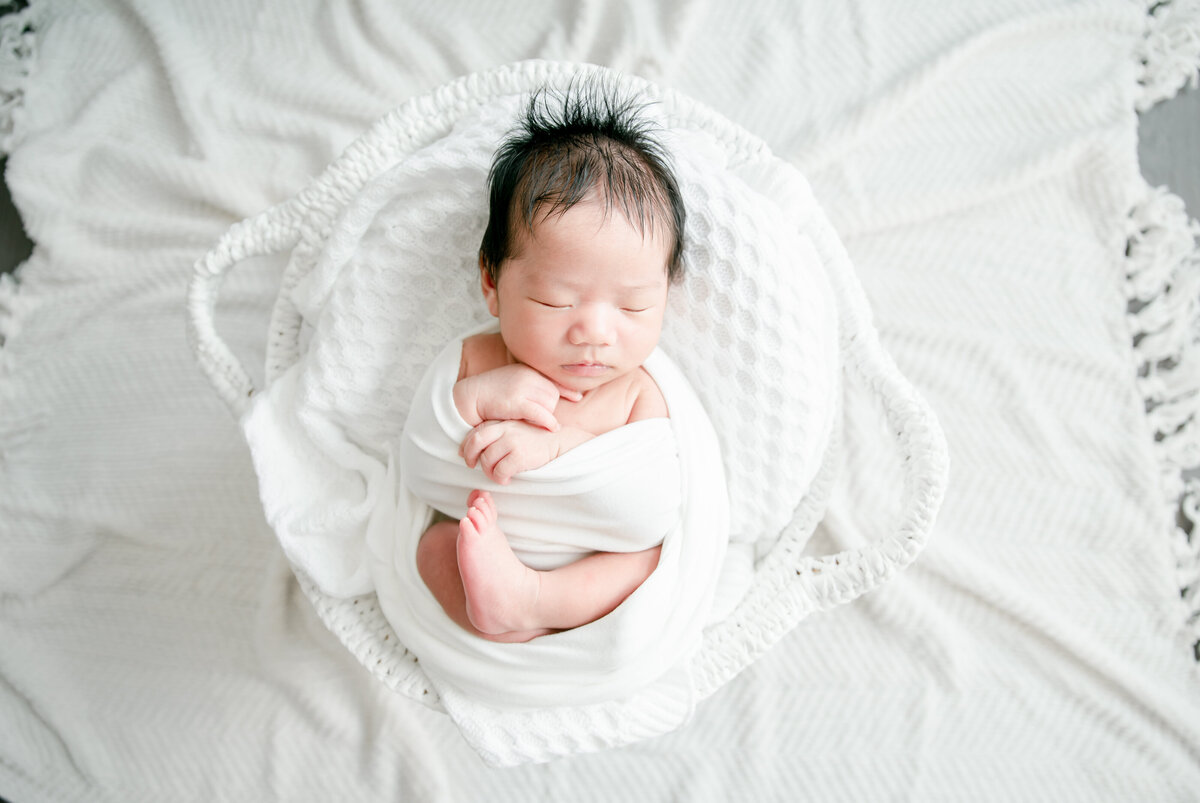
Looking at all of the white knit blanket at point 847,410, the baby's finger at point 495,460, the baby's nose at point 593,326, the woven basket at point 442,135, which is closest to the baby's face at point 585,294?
the baby's nose at point 593,326

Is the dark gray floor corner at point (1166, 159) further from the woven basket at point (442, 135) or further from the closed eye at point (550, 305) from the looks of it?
the closed eye at point (550, 305)

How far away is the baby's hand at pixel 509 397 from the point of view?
1.00 metres

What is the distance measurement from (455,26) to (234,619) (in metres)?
1.03

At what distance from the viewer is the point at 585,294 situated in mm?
960

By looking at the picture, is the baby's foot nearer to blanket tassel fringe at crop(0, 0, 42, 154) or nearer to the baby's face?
the baby's face

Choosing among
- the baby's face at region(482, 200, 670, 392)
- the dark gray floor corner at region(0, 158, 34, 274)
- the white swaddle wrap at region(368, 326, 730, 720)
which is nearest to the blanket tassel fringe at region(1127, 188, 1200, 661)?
the white swaddle wrap at region(368, 326, 730, 720)

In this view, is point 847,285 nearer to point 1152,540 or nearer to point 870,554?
point 870,554

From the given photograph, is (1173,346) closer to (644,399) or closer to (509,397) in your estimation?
(644,399)

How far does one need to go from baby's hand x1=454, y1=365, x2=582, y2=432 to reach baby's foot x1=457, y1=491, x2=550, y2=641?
0.31ft

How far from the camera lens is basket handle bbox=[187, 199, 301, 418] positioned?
1050 mm

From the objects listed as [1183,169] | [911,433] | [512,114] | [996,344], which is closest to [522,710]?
[911,433]

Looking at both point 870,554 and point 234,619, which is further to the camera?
point 234,619

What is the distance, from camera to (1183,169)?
1.53 m

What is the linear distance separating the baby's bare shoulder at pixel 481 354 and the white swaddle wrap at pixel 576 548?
0.02m
